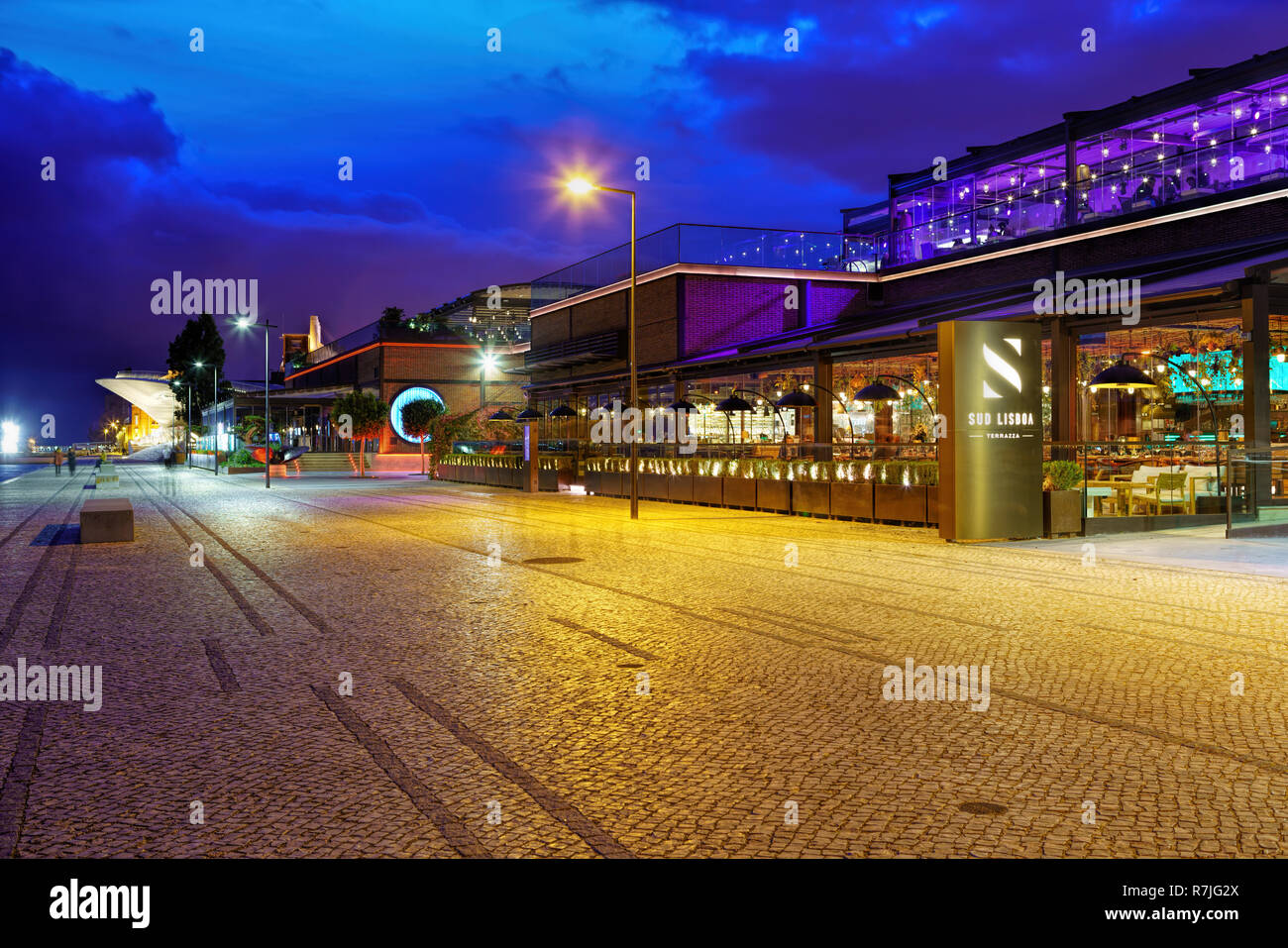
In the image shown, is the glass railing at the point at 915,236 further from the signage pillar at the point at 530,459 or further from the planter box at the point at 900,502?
the planter box at the point at 900,502

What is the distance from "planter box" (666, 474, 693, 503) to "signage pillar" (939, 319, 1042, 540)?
40.1ft

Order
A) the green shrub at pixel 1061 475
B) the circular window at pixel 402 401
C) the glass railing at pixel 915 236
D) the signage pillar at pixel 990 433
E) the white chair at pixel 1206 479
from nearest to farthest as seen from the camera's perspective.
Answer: the signage pillar at pixel 990 433 → the green shrub at pixel 1061 475 → the white chair at pixel 1206 479 → the glass railing at pixel 915 236 → the circular window at pixel 402 401

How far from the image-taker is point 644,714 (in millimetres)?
6941

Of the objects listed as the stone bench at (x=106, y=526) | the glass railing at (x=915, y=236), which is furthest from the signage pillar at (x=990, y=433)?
the stone bench at (x=106, y=526)

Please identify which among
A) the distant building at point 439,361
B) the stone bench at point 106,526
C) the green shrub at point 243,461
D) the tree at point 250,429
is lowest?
the stone bench at point 106,526

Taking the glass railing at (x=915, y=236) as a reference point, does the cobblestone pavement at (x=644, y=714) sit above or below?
below

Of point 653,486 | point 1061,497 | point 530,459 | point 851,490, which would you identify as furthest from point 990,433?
point 530,459

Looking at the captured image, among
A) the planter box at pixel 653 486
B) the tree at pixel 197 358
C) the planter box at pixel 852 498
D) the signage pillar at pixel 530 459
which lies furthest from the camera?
the tree at pixel 197 358

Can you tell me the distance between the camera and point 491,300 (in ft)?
275

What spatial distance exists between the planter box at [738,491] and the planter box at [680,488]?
6.16 feet

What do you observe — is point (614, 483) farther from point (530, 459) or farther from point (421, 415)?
point (421, 415)

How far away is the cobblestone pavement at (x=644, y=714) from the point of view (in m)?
4.82
